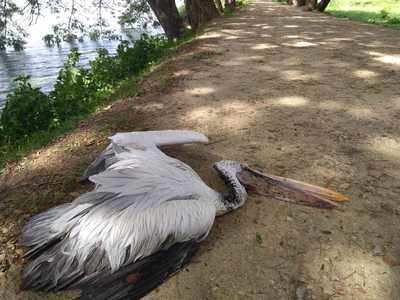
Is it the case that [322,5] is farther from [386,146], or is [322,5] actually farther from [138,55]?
[386,146]

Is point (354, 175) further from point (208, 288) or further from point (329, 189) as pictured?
point (208, 288)

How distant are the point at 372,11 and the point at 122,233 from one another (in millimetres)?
17333

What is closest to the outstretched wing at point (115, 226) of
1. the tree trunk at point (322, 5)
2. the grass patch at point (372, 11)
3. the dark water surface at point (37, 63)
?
the dark water surface at point (37, 63)

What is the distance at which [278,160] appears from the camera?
3.67 meters

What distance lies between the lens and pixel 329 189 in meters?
3.17

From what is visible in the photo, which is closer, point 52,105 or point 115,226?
point 115,226

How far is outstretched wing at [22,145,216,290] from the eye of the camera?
2281mm

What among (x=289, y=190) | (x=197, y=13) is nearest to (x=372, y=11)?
(x=197, y=13)

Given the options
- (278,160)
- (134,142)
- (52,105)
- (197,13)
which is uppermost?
(197,13)

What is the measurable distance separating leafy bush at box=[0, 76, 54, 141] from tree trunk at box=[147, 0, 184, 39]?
6.72 meters

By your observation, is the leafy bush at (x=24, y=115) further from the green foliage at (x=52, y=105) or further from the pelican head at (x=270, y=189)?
the pelican head at (x=270, y=189)

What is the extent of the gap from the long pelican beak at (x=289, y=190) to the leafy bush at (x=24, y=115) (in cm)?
420

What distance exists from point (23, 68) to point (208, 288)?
19.0 meters

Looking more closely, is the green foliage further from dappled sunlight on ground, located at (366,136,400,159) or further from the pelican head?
dappled sunlight on ground, located at (366,136,400,159)
